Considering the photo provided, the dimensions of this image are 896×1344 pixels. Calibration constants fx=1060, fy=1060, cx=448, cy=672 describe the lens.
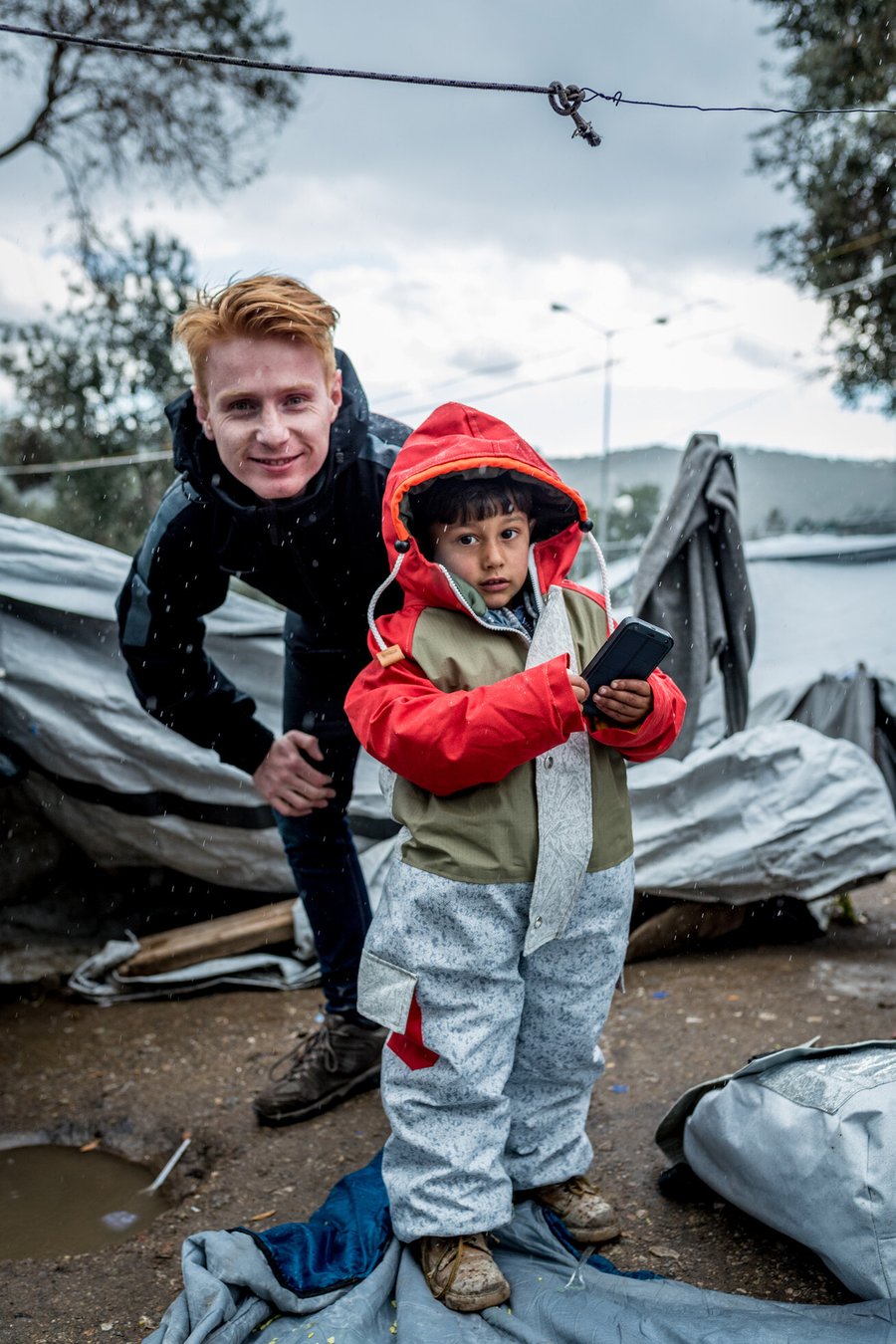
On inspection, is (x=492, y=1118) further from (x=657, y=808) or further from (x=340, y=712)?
(x=657, y=808)

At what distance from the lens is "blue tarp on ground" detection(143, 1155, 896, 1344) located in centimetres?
163

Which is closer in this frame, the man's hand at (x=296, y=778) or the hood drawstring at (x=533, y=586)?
the hood drawstring at (x=533, y=586)

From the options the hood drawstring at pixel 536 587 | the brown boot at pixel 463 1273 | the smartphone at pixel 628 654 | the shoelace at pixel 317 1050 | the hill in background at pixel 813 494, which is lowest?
the shoelace at pixel 317 1050

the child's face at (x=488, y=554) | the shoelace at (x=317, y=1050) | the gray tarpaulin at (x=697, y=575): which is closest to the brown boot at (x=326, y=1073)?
the shoelace at (x=317, y=1050)

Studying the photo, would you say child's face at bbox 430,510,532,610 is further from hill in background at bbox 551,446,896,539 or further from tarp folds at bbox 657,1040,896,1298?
hill in background at bbox 551,446,896,539

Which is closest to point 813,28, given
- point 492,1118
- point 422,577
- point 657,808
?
point 657,808

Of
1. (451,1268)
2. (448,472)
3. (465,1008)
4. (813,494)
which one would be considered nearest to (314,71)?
(448,472)

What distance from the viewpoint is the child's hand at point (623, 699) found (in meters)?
1.65

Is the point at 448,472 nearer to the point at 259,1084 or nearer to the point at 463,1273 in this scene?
the point at 463,1273

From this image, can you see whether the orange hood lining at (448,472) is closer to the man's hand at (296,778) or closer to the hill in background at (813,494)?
the man's hand at (296,778)

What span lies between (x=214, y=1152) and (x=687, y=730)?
2.19 metres

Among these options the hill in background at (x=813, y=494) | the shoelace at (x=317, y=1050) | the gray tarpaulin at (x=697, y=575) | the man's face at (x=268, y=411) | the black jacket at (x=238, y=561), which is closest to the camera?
the man's face at (x=268, y=411)

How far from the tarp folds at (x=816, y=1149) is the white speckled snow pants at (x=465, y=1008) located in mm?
331

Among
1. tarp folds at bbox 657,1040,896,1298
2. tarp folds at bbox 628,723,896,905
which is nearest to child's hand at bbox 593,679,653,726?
tarp folds at bbox 657,1040,896,1298
